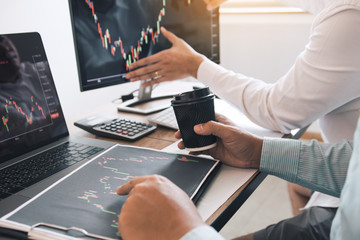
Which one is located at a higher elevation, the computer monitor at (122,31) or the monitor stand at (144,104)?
the computer monitor at (122,31)

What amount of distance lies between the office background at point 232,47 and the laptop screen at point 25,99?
0.52 m

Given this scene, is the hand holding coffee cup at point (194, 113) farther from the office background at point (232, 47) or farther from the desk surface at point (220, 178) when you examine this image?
the office background at point (232, 47)

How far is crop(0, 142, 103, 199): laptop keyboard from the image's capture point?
69 centimetres

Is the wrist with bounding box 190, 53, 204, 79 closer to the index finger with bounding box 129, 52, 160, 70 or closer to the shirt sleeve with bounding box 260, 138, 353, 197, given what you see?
the index finger with bounding box 129, 52, 160, 70

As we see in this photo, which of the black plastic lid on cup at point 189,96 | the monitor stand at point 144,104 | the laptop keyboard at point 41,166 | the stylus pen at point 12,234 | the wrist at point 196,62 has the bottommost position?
the monitor stand at point 144,104

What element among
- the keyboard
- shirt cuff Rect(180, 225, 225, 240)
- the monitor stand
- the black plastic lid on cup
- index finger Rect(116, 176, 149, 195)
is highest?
the black plastic lid on cup

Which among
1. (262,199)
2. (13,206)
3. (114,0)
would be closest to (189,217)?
(13,206)

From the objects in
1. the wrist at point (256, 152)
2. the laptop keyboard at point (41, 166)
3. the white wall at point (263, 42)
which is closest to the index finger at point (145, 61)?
the laptop keyboard at point (41, 166)

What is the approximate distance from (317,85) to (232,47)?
6.30 ft

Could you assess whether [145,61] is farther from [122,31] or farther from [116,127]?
[116,127]

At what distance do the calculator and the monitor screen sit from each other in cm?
10

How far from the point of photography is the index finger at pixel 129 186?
598mm

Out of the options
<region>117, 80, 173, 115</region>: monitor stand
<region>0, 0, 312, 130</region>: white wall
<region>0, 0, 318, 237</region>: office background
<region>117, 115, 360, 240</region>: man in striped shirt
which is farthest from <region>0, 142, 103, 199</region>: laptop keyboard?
<region>0, 0, 312, 130</region>: white wall

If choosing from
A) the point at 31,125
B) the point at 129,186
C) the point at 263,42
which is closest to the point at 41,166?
the point at 31,125
